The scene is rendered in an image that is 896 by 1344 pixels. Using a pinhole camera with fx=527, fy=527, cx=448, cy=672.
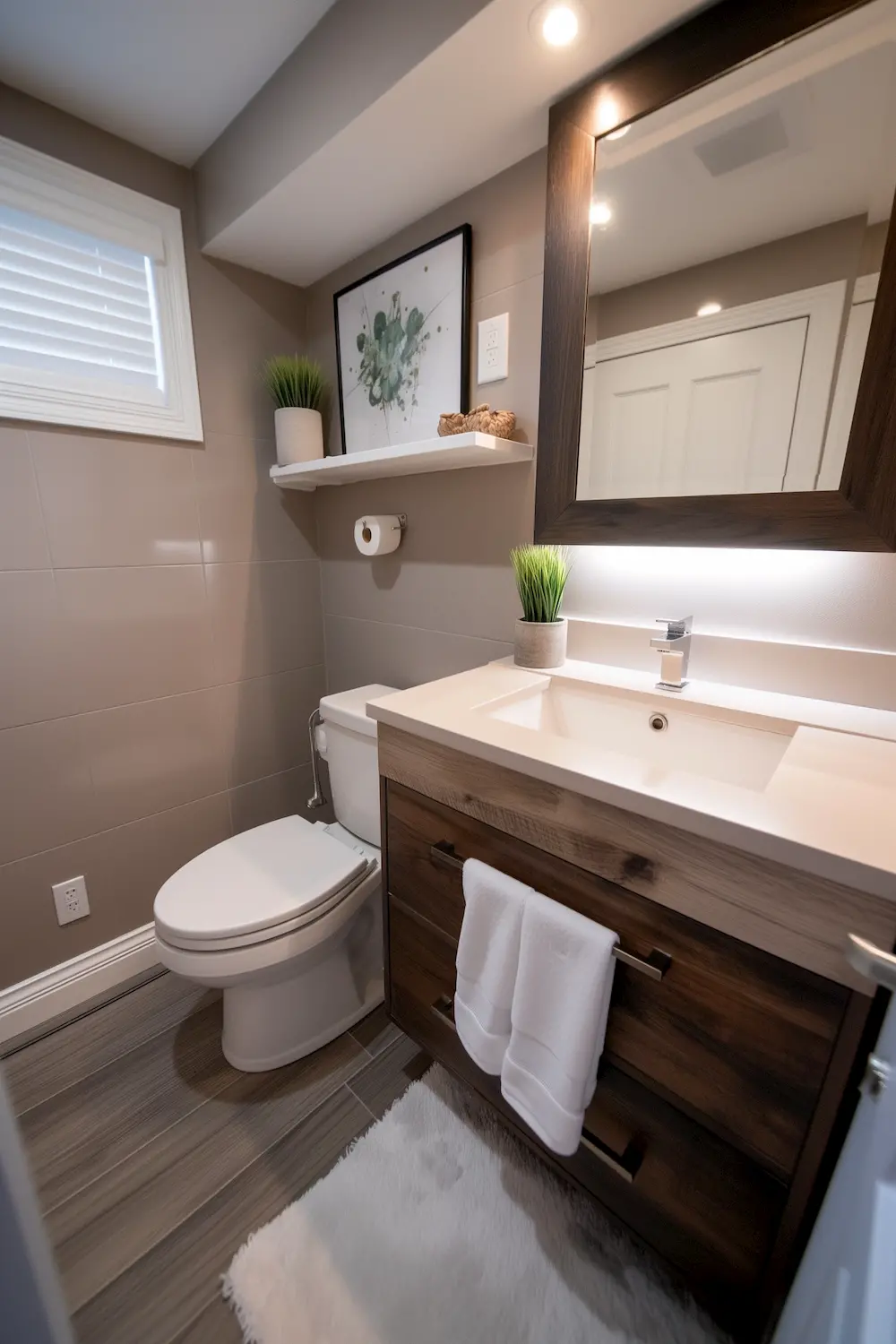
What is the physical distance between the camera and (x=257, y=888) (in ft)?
4.00

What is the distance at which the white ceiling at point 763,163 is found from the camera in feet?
2.48

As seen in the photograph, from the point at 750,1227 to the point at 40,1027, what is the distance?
5.48 ft

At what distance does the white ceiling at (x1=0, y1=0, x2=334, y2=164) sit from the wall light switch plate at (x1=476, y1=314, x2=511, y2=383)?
0.60 meters

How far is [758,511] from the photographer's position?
3.02 feet

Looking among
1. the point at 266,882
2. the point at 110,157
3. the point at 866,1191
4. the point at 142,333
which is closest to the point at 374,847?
the point at 266,882

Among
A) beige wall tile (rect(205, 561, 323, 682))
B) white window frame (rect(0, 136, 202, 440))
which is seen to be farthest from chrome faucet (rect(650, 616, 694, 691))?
white window frame (rect(0, 136, 202, 440))

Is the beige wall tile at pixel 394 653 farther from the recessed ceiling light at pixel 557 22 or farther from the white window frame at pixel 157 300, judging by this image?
the recessed ceiling light at pixel 557 22

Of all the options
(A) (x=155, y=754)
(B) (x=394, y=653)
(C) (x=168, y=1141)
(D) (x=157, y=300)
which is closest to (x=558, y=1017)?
(C) (x=168, y=1141)

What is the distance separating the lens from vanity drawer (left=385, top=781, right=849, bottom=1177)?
0.59 m

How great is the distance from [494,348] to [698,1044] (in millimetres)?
1364

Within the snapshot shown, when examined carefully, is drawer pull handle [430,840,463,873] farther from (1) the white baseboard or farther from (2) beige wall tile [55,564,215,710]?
(1) the white baseboard

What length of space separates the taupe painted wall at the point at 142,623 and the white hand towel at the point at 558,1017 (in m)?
1.26

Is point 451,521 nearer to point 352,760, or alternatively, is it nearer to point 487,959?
point 352,760

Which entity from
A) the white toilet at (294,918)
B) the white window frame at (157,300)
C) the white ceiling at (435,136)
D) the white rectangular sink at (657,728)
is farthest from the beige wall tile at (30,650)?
the white rectangular sink at (657,728)
